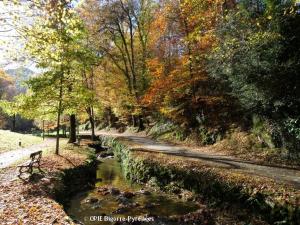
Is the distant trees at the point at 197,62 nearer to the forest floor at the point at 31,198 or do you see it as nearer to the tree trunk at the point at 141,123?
the tree trunk at the point at 141,123

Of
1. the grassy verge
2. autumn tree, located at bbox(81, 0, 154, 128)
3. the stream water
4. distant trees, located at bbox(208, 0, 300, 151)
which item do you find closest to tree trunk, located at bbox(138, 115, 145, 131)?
autumn tree, located at bbox(81, 0, 154, 128)

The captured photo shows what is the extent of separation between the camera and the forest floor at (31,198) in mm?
8021

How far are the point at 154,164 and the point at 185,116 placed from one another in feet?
29.1

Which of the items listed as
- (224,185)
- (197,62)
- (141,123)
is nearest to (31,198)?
(224,185)

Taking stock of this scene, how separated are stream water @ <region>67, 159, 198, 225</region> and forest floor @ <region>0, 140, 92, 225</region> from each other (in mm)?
1196

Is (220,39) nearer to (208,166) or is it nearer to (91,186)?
(208,166)

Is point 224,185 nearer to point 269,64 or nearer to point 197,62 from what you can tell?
point 269,64

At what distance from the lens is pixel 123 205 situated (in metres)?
11.1

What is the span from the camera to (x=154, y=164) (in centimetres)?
1436

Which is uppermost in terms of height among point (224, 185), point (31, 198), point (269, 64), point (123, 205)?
point (269, 64)

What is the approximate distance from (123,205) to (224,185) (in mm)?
3956

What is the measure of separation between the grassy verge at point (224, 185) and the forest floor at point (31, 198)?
4.60 m

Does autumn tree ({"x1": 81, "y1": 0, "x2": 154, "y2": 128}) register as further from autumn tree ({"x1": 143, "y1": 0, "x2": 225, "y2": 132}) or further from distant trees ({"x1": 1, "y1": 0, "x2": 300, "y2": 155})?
autumn tree ({"x1": 143, "y1": 0, "x2": 225, "y2": 132})

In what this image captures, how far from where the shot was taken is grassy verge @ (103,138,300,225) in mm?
7945
